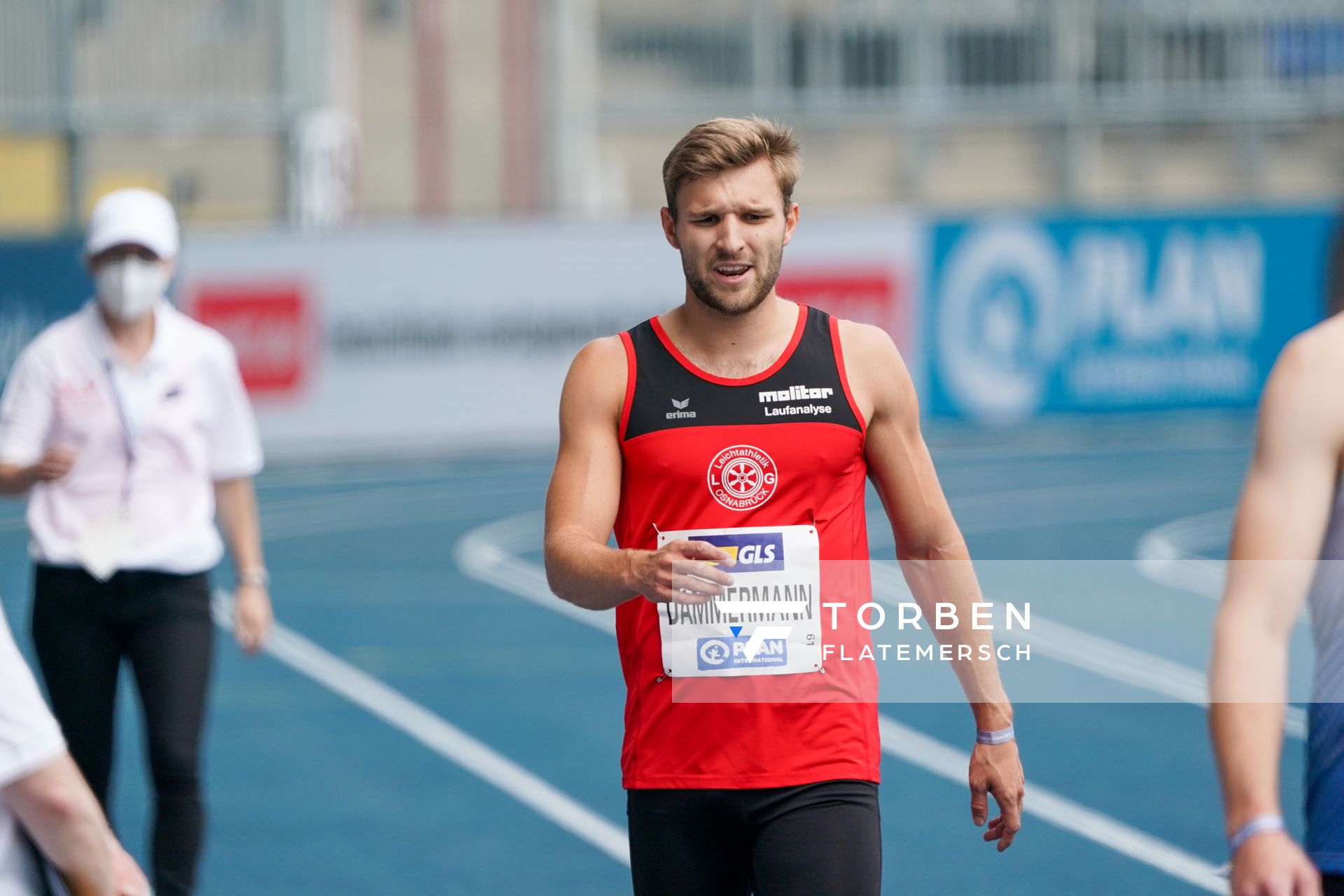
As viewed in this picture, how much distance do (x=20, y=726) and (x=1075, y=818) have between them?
4661mm

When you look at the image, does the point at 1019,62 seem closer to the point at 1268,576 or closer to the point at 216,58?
the point at 216,58

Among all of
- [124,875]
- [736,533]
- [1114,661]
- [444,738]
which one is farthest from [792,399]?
[1114,661]

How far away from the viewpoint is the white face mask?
5066 millimetres

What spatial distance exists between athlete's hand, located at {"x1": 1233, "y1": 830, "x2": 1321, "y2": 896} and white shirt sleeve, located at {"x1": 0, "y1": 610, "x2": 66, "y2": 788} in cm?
167

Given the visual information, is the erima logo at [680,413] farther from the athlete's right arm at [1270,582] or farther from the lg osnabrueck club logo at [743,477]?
the athlete's right arm at [1270,582]

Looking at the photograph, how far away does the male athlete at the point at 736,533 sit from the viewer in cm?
329

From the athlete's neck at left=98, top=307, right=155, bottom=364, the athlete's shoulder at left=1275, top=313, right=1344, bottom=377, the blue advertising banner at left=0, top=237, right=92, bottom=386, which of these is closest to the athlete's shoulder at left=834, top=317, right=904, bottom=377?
the athlete's shoulder at left=1275, top=313, right=1344, bottom=377

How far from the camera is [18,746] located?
2.56 metres

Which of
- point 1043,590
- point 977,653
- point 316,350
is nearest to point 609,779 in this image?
point 977,653

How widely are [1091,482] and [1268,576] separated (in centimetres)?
1346

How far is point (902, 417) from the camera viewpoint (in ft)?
11.3

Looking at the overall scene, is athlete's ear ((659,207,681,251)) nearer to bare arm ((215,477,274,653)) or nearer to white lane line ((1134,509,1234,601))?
bare arm ((215,477,274,653))

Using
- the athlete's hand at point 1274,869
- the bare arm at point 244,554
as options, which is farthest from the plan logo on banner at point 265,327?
the athlete's hand at point 1274,869

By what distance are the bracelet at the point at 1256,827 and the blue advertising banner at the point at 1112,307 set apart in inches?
626
